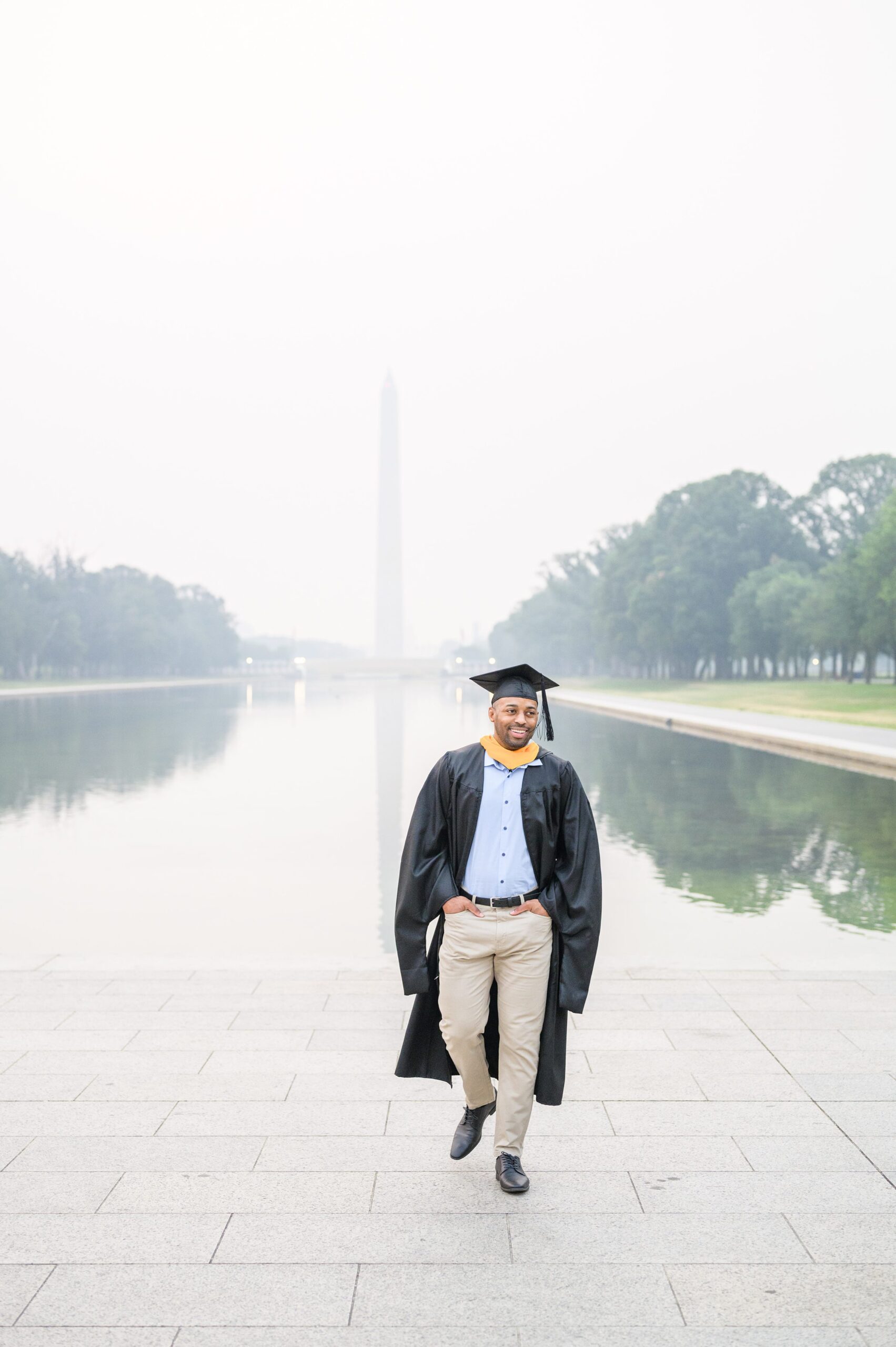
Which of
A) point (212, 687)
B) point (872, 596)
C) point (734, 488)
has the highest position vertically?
point (734, 488)

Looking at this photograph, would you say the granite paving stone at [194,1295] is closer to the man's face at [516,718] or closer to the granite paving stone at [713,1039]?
the man's face at [516,718]

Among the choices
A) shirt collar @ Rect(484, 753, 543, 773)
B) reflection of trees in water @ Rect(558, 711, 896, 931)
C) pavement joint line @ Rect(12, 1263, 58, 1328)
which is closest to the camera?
pavement joint line @ Rect(12, 1263, 58, 1328)

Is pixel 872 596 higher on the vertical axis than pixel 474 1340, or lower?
higher

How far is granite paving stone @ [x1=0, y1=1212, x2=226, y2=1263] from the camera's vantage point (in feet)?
11.3

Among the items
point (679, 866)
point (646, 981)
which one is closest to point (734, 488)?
point (679, 866)

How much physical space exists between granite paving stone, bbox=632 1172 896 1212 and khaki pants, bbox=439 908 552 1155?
47 centimetres

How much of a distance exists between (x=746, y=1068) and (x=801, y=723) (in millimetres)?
29250

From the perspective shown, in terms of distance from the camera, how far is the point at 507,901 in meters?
4.05

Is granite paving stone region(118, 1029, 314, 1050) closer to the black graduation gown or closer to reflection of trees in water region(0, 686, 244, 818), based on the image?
the black graduation gown

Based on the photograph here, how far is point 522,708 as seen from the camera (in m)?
4.08

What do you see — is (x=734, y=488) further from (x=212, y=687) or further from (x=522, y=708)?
(x=522, y=708)

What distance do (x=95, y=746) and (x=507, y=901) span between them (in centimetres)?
2323

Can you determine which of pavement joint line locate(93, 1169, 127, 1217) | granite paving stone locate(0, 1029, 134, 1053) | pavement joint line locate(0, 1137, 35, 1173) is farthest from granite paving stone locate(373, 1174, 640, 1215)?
granite paving stone locate(0, 1029, 134, 1053)

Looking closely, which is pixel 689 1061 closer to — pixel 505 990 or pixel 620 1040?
pixel 620 1040
